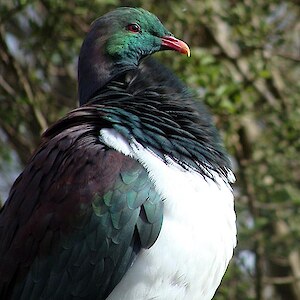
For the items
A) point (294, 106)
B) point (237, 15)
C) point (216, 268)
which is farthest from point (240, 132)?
point (216, 268)

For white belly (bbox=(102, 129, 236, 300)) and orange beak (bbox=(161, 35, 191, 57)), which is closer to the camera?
white belly (bbox=(102, 129, 236, 300))

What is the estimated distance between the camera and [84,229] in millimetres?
4492

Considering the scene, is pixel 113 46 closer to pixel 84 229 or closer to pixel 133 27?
pixel 133 27

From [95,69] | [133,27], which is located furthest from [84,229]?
[133,27]

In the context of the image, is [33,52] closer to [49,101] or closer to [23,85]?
[49,101]

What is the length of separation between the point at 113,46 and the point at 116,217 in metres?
1.31

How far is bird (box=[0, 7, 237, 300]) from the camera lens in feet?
14.8

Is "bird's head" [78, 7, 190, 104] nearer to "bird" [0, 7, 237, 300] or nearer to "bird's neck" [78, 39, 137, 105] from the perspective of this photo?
"bird's neck" [78, 39, 137, 105]

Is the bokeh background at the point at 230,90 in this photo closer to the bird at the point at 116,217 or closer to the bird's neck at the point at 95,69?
the bird's neck at the point at 95,69

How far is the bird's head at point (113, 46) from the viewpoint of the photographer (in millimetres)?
5359

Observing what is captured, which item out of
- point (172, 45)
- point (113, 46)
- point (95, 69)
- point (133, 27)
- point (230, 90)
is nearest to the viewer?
point (95, 69)

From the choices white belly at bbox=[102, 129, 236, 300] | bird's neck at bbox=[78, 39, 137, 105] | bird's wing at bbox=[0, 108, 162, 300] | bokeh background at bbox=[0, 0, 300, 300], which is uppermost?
bird's neck at bbox=[78, 39, 137, 105]

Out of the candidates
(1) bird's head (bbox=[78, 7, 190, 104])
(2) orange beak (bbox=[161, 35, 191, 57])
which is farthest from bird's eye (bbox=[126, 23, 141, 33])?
(2) orange beak (bbox=[161, 35, 191, 57])

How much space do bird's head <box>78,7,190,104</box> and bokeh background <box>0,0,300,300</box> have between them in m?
1.33
